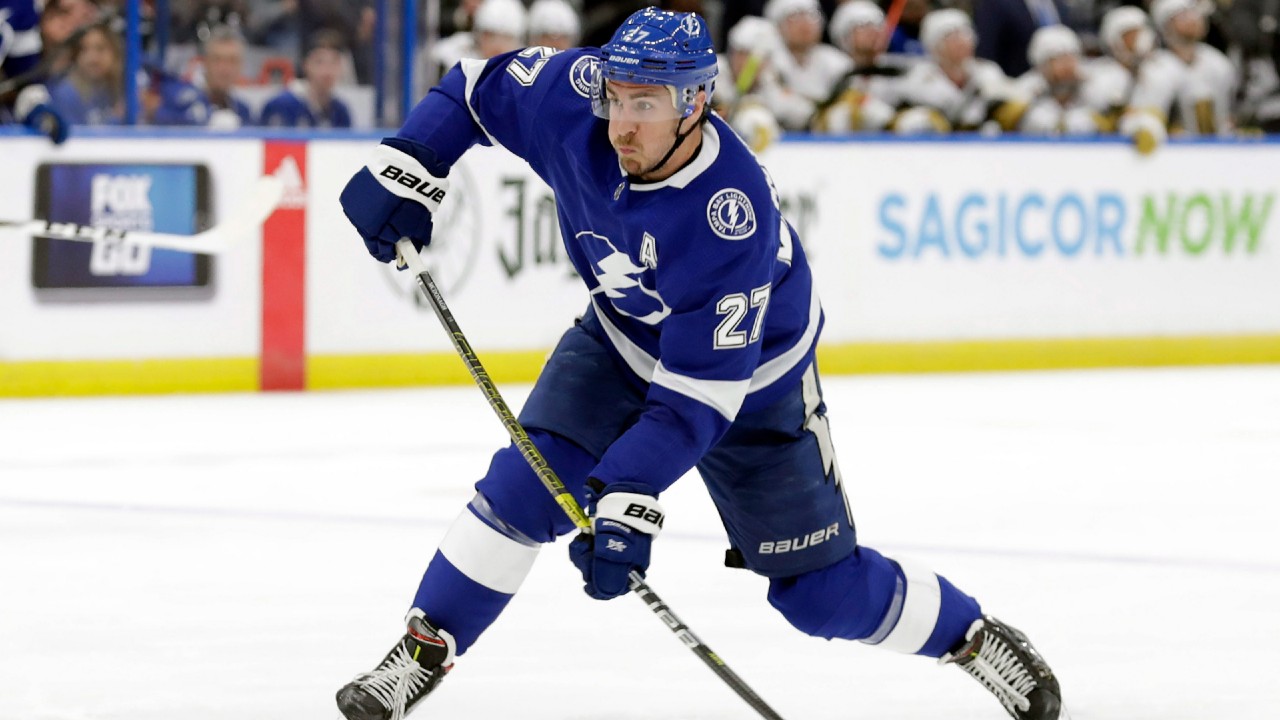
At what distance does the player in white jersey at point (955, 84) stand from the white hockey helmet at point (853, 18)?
9.6 inches

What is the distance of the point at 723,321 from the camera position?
260 cm

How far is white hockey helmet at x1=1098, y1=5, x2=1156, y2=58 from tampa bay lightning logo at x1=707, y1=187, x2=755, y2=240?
6.50 meters

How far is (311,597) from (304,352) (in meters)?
3.14

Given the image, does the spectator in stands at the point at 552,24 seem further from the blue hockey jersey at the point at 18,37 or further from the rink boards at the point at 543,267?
the blue hockey jersey at the point at 18,37

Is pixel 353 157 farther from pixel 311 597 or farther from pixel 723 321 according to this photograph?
pixel 723 321

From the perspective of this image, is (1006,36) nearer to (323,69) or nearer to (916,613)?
(323,69)

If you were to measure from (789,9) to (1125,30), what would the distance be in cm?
168

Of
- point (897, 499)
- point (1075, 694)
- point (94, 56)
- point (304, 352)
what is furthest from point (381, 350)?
point (1075, 694)

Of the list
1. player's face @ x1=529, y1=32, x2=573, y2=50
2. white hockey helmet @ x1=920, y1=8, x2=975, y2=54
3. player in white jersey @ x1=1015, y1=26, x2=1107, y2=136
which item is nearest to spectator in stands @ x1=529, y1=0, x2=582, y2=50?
player's face @ x1=529, y1=32, x2=573, y2=50

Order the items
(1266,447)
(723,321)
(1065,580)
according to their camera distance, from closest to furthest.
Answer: (723,321) → (1065,580) → (1266,447)

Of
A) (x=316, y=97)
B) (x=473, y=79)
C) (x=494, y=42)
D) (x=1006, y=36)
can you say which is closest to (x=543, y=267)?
(x=494, y=42)

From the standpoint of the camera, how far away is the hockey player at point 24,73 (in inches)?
256

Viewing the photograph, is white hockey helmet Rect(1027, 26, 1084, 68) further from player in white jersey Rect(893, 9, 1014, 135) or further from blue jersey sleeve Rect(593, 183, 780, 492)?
blue jersey sleeve Rect(593, 183, 780, 492)

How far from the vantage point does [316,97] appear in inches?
277
